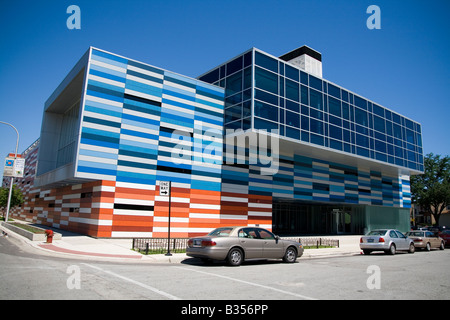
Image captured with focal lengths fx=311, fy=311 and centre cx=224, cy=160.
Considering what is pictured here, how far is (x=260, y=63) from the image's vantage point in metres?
24.9

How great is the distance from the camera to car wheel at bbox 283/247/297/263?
12.9 metres

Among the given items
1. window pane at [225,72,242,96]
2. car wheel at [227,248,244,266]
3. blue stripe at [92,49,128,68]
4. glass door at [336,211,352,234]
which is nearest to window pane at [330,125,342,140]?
window pane at [225,72,242,96]

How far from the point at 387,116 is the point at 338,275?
32635mm

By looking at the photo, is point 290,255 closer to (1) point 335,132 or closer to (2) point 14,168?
(1) point 335,132

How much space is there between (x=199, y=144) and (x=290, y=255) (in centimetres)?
1381

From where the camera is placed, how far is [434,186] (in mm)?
66375

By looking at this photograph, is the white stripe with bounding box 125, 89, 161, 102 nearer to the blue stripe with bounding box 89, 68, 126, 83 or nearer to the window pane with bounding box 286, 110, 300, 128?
the blue stripe with bounding box 89, 68, 126, 83

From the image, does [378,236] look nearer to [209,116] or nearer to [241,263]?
[241,263]

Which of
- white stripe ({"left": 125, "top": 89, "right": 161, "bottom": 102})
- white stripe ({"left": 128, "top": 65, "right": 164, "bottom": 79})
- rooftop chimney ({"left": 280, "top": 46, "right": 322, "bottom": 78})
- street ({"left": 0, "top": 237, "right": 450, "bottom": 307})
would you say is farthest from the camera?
rooftop chimney ({"left": 280, "top": 46, "right": 322, "bottom": 78})

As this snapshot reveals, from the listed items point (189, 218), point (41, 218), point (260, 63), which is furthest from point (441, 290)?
point (41, 218)

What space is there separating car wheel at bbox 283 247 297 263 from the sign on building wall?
26787 millimetres

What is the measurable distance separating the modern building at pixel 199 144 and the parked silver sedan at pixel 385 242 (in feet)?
33.8

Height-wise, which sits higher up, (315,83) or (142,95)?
(315,83)

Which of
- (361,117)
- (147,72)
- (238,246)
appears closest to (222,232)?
(238,246)
